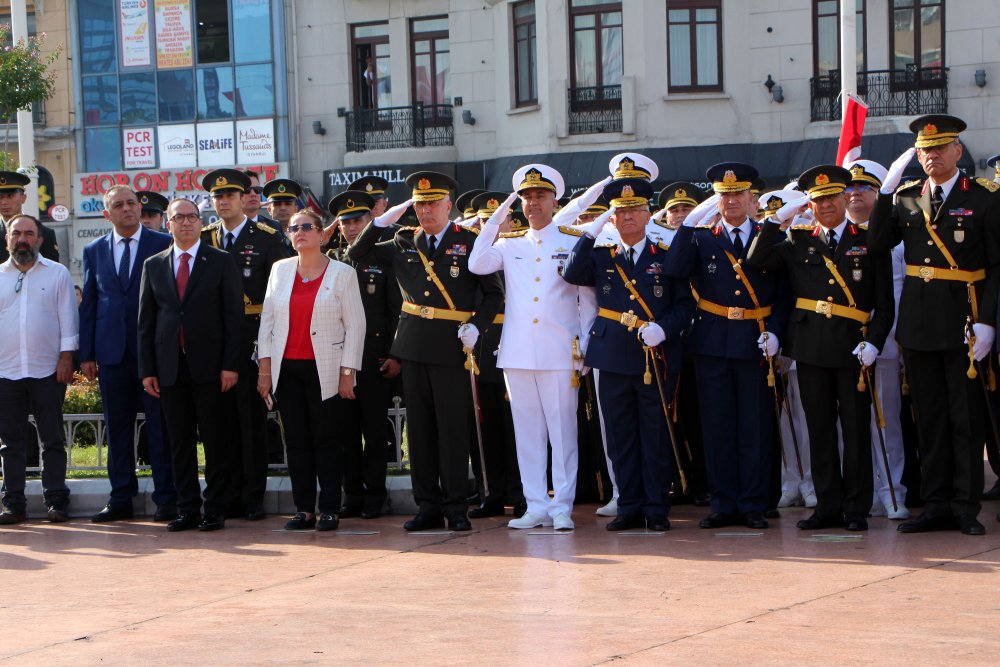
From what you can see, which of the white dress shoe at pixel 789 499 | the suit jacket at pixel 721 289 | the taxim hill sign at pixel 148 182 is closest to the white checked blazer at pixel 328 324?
the suit jacket at pixel 721 289

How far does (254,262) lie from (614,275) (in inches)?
104

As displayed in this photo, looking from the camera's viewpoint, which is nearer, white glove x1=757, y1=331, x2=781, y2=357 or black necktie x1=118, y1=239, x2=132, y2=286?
white glove x1=757, y1=331, x2=781, y2=357

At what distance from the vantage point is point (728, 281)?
8523 millimetres

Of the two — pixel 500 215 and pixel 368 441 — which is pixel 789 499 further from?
pixel 368 441

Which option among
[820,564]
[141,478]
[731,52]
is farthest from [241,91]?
[820,564]

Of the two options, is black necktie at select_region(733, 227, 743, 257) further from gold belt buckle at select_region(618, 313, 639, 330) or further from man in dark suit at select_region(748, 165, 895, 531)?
gold belt buckle at select_region(618, 313, 639, 330)

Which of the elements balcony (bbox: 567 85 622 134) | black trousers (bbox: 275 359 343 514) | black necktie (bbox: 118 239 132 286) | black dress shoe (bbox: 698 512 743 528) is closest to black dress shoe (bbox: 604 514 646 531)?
black dress shoe (bbox: 698 512 743 528)

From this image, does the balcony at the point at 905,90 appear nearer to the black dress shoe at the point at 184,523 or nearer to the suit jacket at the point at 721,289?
the suit jacket at the point at 721,289

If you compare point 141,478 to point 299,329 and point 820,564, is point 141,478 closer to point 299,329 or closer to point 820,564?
point 299,329

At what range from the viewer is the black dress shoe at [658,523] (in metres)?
8.32

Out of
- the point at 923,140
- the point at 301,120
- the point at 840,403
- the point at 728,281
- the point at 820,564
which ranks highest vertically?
the point at 301,120

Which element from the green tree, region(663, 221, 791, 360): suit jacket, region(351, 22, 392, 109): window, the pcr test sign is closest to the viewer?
region(663, 221, 791, 360): suit jacket

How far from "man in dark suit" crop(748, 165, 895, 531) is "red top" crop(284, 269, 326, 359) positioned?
2661 mm

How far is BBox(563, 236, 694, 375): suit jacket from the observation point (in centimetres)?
837
